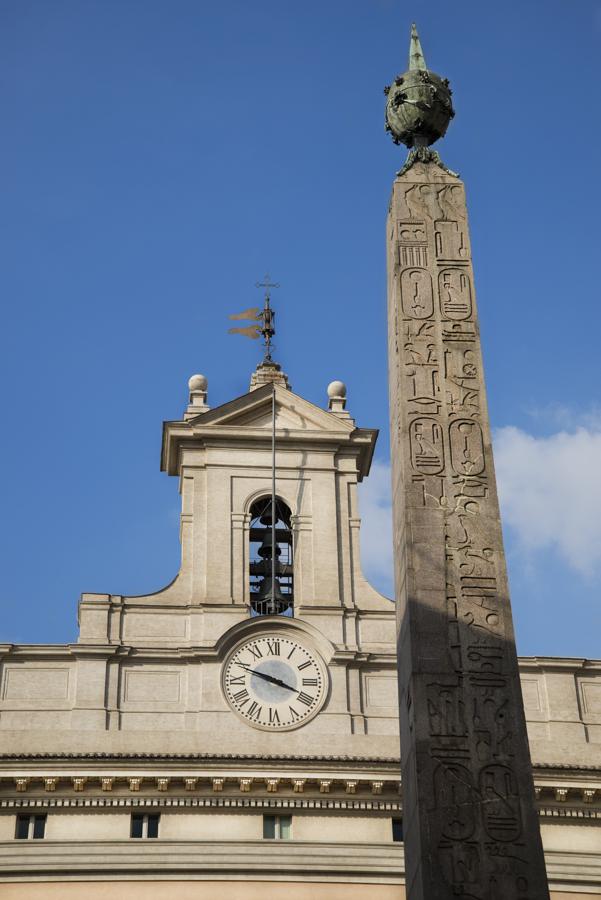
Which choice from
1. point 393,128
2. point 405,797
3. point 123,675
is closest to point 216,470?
point 123,675

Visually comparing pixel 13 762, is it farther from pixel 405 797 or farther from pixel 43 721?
pixel 405 797

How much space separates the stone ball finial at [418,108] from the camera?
54.9ft

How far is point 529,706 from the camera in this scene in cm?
2752

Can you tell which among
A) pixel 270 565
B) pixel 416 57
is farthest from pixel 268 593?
pixel 416 57

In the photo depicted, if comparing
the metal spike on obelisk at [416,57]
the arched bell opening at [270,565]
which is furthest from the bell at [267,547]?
the metal spike on obelisk at [416,57]

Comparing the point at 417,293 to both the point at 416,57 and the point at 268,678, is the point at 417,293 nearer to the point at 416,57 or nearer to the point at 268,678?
the point at 416,57

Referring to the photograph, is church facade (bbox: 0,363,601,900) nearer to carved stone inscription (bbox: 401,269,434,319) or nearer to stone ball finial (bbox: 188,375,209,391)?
stone ball finial (bbox: 188,375,209,391)

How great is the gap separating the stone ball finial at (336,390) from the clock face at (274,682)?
16.3 feet

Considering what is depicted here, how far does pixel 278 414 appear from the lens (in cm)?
3055

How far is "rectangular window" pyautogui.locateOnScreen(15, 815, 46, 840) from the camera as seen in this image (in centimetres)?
2578

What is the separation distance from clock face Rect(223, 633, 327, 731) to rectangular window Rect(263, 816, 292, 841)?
1479 mm

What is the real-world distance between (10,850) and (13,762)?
1237mm

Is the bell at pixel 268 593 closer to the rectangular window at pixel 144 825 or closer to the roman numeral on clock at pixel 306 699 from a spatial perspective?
the roman numeral on clock at pixel 306 699

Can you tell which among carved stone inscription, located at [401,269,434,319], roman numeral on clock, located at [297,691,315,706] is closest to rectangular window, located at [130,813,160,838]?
roman numeral on clock, located at [297,691,315,706]
